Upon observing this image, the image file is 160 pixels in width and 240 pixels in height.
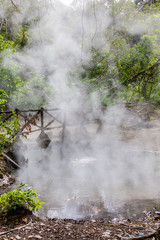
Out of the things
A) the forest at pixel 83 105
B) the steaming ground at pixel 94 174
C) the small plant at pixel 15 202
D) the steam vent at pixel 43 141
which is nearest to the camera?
the small plant at pixel 15 202

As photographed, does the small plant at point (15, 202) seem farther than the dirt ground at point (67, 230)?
Yes

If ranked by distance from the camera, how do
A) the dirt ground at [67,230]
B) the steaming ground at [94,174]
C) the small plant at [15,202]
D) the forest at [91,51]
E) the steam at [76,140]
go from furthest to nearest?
the forest at [91,51], the steam at [76,140], the steaming ground at [94,174], the small plant at [15,202], the dirt ground at [67,230]

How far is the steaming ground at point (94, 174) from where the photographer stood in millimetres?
3592

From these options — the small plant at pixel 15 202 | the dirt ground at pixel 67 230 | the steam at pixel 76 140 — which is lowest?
the dirt ground at pixel 67 230

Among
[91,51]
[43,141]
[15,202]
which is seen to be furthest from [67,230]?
[91,51]

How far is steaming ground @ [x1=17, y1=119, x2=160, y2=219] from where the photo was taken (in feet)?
11.8

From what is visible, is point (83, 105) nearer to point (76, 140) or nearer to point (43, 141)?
point (76, 140)

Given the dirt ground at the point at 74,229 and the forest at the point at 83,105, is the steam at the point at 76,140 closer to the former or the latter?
the forest at the point at 83,105

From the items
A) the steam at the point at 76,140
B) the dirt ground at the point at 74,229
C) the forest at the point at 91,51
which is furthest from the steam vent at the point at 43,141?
the dirt ground at the point at 74,229

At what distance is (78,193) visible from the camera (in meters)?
4.00

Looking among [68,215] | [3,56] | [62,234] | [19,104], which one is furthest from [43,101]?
[62,234]

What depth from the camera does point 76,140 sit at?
765cm

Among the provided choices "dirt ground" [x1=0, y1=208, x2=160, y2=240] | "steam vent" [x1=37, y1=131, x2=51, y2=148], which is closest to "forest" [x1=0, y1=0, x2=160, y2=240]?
"dirt ground" [x1=0, y1=208, x2=160, y2=240]

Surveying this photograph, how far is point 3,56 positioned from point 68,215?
5621 mm
